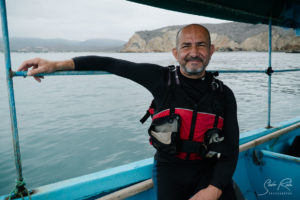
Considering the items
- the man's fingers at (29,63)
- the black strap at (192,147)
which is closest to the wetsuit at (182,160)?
the black strap at (192,147)

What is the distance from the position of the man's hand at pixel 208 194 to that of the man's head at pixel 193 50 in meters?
0.76

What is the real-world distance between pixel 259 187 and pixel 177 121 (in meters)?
1.62

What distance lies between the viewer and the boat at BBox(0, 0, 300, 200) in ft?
4.72

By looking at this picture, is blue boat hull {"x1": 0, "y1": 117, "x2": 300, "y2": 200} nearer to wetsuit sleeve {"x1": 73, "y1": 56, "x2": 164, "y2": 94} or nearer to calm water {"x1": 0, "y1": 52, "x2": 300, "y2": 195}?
wetsuit sleeve {"x1": 73, "y1": 56, "x2": 164, "y2": 94}

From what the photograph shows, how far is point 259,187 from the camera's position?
2.36 m

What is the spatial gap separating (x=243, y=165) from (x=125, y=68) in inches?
69.0

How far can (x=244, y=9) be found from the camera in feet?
8.07

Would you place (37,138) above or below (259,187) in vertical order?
below

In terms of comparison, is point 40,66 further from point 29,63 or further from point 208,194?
point 208,194

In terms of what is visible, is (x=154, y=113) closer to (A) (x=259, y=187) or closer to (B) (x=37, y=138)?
(A) (x=259, y=187)

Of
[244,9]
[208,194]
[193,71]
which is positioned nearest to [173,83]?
[193,71]

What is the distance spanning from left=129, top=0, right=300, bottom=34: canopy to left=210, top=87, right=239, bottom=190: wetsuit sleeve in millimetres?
1007

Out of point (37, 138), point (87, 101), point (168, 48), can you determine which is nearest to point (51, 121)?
point (37, 138)

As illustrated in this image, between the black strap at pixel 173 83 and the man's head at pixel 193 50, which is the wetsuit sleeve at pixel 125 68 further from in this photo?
the man's head at pixel 193 50
